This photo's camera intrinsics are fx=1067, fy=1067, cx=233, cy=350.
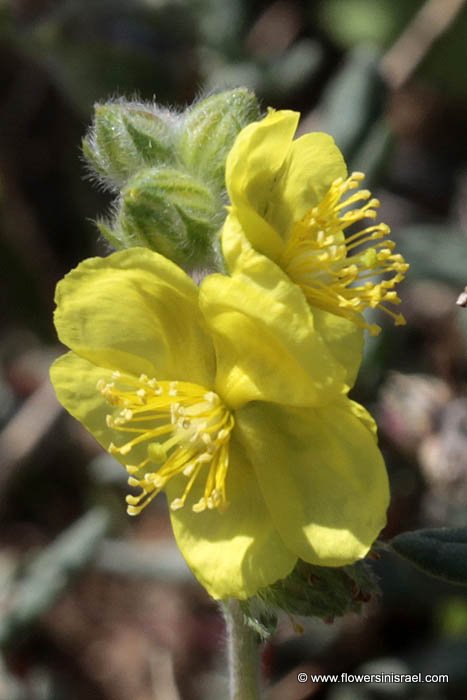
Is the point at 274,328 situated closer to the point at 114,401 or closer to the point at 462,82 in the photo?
the point at 114,401

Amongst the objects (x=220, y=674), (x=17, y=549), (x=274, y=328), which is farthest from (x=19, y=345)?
(x=274, y=328)

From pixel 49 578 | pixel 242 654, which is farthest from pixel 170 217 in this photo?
pixel 49 578

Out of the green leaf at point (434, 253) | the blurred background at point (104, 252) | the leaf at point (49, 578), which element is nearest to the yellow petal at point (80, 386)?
the blurred background at point (104, 252)

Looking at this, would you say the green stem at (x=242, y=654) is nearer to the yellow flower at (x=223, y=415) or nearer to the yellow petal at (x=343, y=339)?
the yellow flower at (x=223, y=415)

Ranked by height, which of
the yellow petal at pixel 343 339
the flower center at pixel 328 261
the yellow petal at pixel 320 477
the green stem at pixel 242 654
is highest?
the flower center at pixel 328 261

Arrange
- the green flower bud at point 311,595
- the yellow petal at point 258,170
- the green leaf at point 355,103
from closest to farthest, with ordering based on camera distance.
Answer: the yellow petal at point 258,170 < the green flower bud at point 311,595 < the green leaf at point 355,103

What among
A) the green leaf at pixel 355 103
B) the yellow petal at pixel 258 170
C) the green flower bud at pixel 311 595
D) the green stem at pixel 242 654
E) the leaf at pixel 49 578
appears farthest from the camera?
the green leaf at pixel 355 103

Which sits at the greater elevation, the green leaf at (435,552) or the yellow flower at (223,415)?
the yellow flower at (223,415)
